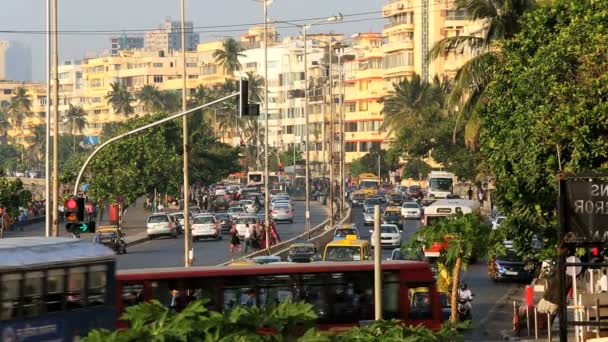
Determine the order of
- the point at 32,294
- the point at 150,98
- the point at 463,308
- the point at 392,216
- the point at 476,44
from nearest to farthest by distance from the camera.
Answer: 1. the point at 32,294
2. the point at 463,308
3. the point at 476,44
4. the point at 392,216
5. the point at 150,98

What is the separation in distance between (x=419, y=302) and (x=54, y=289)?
9.05 meters

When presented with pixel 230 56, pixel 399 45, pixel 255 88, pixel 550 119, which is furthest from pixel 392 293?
pixel 230 56

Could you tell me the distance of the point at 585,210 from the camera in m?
21.1

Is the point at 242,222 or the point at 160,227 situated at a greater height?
Result: the point at 242,222

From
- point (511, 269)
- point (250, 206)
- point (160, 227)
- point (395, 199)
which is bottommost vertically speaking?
point (511, 269)

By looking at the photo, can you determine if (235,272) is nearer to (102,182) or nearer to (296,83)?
(102,182)

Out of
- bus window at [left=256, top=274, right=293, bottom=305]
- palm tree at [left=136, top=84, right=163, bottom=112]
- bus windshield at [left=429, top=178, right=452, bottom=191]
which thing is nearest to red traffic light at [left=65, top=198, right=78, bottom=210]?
bus window at [left=256, top=274, right=293, bottom=305]

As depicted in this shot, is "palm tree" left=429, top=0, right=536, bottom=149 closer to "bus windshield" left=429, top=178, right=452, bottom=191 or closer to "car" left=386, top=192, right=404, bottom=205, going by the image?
"bus windshield" left=429, top=178, right=452, bottom=191

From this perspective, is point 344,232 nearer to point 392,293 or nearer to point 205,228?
point 205,228

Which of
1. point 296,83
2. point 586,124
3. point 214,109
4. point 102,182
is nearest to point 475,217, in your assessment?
point 586,124

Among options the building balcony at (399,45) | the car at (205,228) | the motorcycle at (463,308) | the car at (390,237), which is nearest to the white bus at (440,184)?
the car at (205,228)

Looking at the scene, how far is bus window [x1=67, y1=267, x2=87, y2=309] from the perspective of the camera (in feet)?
77.6

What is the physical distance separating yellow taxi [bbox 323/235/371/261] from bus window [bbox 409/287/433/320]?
13212 mm

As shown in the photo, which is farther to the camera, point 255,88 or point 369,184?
point 255,88
